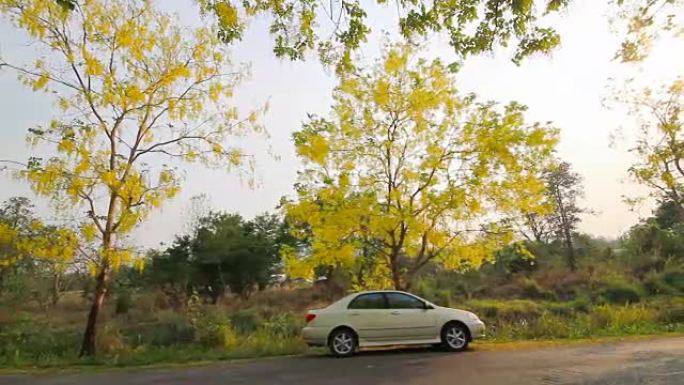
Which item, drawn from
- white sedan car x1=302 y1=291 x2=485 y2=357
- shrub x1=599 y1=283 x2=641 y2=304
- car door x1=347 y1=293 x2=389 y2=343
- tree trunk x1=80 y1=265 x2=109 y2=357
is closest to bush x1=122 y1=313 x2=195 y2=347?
tree trunk x1=80 y1=265 x2=109 y2=357

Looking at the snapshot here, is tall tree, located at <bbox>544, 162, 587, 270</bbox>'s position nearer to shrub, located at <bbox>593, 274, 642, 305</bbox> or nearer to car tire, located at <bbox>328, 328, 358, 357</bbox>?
shrub, located at <bbox>593, 274, 642, 305</bbox>

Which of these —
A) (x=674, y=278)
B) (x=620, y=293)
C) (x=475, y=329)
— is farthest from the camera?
(x=674, y=278)

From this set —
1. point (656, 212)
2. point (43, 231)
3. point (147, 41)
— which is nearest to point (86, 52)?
point (147, 41)

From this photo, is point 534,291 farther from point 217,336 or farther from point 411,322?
point 217,336

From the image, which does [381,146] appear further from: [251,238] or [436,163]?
[251,238]

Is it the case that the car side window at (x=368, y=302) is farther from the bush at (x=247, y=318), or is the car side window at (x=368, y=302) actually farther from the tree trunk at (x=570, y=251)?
the tree trunk at (x=570, y=251)

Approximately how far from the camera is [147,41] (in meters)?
15.1

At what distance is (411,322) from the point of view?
12.6 meters

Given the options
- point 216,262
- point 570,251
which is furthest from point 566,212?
point 216,262

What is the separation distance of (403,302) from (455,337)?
4.66ft

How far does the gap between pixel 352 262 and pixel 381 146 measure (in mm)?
3465

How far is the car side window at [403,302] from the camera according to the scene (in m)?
12.8

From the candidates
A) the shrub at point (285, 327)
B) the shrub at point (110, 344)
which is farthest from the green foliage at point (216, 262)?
the shrub at point (110, 344)

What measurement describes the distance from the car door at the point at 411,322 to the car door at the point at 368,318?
0.61ft
